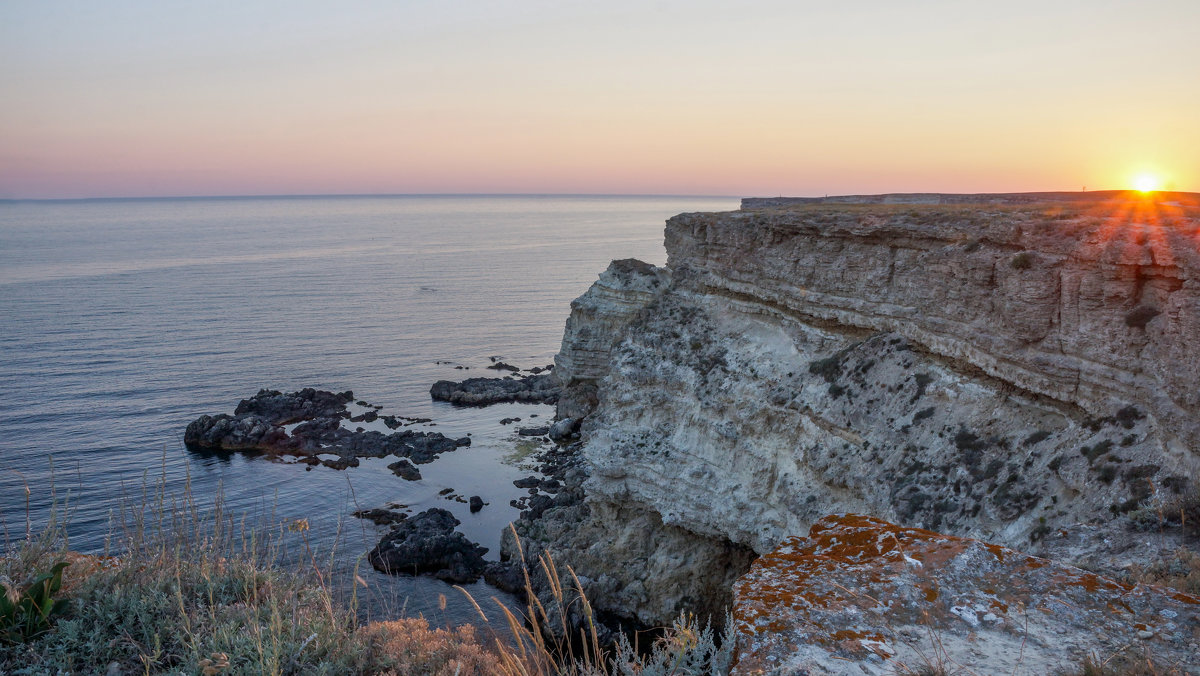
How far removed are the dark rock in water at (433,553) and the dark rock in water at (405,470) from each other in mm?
7519

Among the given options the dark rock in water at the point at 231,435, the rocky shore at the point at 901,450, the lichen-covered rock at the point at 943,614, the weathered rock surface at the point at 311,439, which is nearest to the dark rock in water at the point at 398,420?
the weathered rock surface at the point at 311,439

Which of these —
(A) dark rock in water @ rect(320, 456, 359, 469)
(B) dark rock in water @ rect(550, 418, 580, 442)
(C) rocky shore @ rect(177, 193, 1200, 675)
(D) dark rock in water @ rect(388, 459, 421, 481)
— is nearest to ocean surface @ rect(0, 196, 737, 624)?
(D) dark rock in water @ rect(388, 459, 421, 481)

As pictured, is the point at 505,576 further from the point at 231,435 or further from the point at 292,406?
the point at 292,406

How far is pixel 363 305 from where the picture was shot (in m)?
87.1

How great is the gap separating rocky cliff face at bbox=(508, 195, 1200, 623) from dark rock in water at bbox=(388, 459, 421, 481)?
1145cm

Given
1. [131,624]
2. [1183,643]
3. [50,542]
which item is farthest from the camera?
[50,542]

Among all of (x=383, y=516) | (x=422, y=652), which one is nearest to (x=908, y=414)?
(x=422, y=652)

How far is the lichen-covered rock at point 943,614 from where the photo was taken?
13.0ft

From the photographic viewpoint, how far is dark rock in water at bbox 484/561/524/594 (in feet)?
93.9

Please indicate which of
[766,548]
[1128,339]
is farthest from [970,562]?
[766,548]

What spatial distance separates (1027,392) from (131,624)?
655 inches

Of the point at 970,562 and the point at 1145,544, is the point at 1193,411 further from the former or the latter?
the point at 970,562

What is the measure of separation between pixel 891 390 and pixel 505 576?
58.4 feet

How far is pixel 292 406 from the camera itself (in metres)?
49.1
